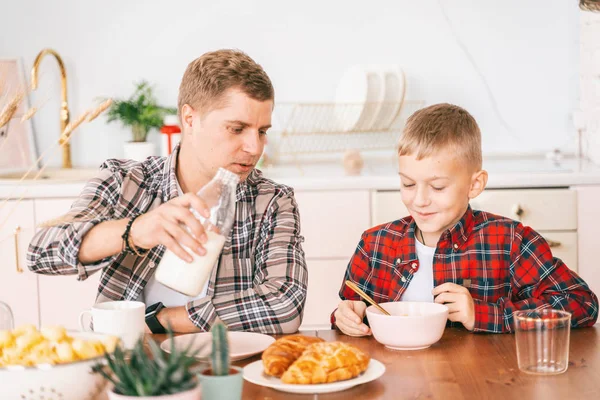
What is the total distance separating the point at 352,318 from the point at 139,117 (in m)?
2.07

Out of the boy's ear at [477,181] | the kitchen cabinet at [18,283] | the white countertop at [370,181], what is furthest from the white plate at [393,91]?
the boy's ear at [477,181]

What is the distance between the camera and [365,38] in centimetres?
344

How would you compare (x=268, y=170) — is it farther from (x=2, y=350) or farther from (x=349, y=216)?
(x=2, y=350)

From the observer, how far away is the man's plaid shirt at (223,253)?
5.35 feet

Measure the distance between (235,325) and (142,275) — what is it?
0.87ft

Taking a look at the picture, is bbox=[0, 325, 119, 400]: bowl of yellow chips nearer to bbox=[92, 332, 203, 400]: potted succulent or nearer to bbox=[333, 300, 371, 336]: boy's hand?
bbox=[92, 332, 203, 400]: potted succulent

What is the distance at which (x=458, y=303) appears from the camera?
1552 mm

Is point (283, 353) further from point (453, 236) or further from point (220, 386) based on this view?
point (453, 236)

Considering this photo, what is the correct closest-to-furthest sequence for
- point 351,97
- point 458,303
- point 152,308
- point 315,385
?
1. point 315,385
2. point 458,303
3. point 152,308
4. point 351,97

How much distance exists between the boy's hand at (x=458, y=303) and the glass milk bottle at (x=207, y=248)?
45 cm

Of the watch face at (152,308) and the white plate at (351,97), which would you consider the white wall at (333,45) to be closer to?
the white plate at (351,97)

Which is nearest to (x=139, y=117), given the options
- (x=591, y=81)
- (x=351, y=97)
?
(x=351, y=97)

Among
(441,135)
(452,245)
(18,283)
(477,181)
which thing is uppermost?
(441,135)

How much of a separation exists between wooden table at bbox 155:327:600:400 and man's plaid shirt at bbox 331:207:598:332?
0.19 meters
